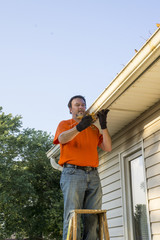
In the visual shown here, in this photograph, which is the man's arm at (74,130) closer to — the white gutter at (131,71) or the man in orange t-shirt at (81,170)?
the man in orange t-shirt at (81,170)

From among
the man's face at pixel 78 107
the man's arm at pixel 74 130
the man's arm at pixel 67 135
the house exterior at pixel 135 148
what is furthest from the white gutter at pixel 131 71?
the man's arm at pixel 67 135

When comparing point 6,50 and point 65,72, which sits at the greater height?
point 6,50

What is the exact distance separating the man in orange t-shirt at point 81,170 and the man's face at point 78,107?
0.15 m

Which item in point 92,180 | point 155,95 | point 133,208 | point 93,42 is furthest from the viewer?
point 93,42

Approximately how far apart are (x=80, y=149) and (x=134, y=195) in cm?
170

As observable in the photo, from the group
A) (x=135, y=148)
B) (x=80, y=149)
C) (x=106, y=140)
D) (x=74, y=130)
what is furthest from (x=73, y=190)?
(x=135, y=148)

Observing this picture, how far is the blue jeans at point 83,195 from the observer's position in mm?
2488

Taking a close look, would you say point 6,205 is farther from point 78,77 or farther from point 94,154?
point 94,154

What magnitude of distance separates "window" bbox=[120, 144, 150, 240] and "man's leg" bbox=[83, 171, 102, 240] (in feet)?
3.98

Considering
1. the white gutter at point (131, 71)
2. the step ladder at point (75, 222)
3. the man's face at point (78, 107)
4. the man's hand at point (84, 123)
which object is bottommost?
the step ladder at point (75, 222)

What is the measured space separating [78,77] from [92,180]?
22.8 meters

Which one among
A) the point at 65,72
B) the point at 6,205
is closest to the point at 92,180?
the point at 6,205

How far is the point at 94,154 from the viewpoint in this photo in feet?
8.99

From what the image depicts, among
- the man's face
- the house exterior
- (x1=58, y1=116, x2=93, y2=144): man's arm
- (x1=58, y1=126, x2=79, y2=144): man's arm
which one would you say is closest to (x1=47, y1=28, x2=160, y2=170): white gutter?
the house exterior
